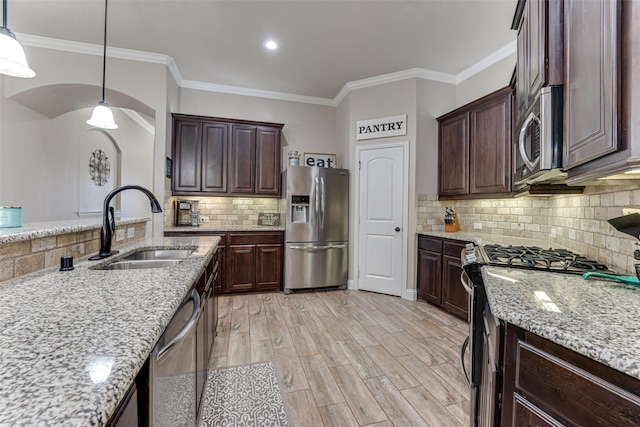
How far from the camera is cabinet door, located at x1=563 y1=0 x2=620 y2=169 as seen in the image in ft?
2.80

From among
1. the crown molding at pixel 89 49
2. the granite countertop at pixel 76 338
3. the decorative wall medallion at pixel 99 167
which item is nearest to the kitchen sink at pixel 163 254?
the granite countertop at pixel 76 338

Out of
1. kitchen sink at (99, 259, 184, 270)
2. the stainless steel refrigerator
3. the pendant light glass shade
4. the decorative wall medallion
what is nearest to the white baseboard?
the stainless steel refrigerator

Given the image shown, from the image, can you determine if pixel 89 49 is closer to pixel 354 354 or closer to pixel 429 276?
pixel 354 354

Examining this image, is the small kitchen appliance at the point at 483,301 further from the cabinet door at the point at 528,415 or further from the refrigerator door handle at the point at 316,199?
the refrigerator door handle at the point at 316,199

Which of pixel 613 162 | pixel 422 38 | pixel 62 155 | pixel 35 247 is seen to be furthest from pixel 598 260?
pixel 62 155

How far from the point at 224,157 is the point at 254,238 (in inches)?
47.6

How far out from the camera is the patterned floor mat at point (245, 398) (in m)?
1.61

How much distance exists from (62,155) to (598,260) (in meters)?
5.85

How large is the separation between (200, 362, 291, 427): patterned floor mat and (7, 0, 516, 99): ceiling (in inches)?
121

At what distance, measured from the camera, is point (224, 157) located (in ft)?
13.1

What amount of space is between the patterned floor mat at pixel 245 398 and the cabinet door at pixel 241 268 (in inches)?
69.3

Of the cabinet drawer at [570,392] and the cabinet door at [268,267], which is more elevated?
the cabinet drawer at [570,392]

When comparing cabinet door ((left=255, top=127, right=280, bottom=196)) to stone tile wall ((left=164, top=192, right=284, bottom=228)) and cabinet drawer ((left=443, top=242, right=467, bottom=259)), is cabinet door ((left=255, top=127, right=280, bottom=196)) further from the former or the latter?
cabinet drawer ((left=443, top=242, right=467, bottom=259))

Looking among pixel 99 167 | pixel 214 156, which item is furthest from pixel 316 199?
pixel 99 167
